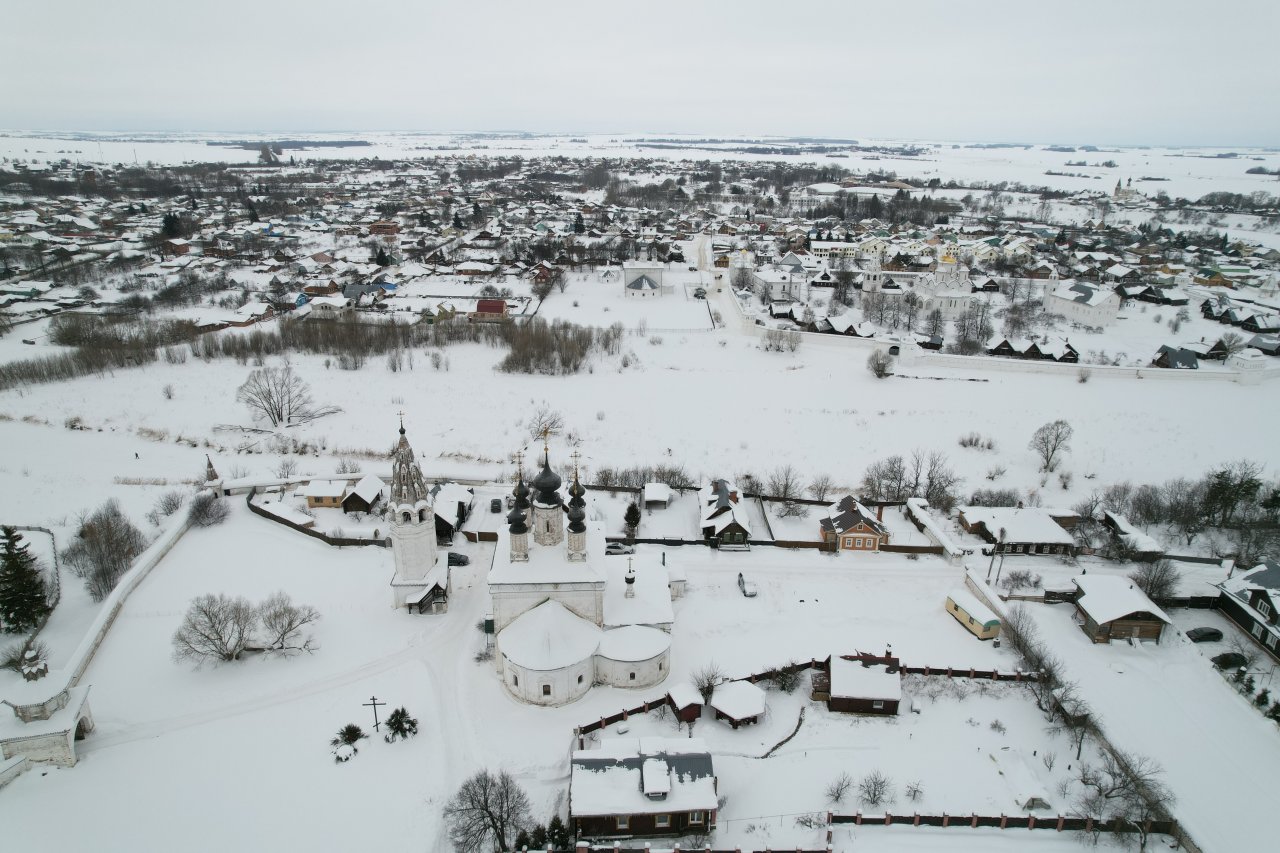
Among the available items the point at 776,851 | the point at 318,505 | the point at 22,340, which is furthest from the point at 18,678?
the point at 22,340

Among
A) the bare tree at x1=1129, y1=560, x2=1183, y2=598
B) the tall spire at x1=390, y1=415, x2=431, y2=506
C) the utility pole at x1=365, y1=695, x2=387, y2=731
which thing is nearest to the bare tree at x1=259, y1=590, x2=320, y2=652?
the utility pole at x1=365, y1=695, x2=387, y2=731

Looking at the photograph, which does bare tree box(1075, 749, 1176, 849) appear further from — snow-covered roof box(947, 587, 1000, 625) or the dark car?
the dark car

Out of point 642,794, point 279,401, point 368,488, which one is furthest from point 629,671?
point 279,401

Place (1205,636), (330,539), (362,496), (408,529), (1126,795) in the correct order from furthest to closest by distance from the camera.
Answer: (362,496) < (330,539) < (408,529) < (1205,636) < (1126,795)

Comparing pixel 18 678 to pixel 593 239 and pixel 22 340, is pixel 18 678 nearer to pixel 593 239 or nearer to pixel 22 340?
pixel 22 340

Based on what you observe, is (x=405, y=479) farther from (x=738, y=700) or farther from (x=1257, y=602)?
(x=1257, y=602)

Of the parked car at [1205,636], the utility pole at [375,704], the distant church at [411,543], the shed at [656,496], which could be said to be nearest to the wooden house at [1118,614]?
the parked car at [1205,636]
